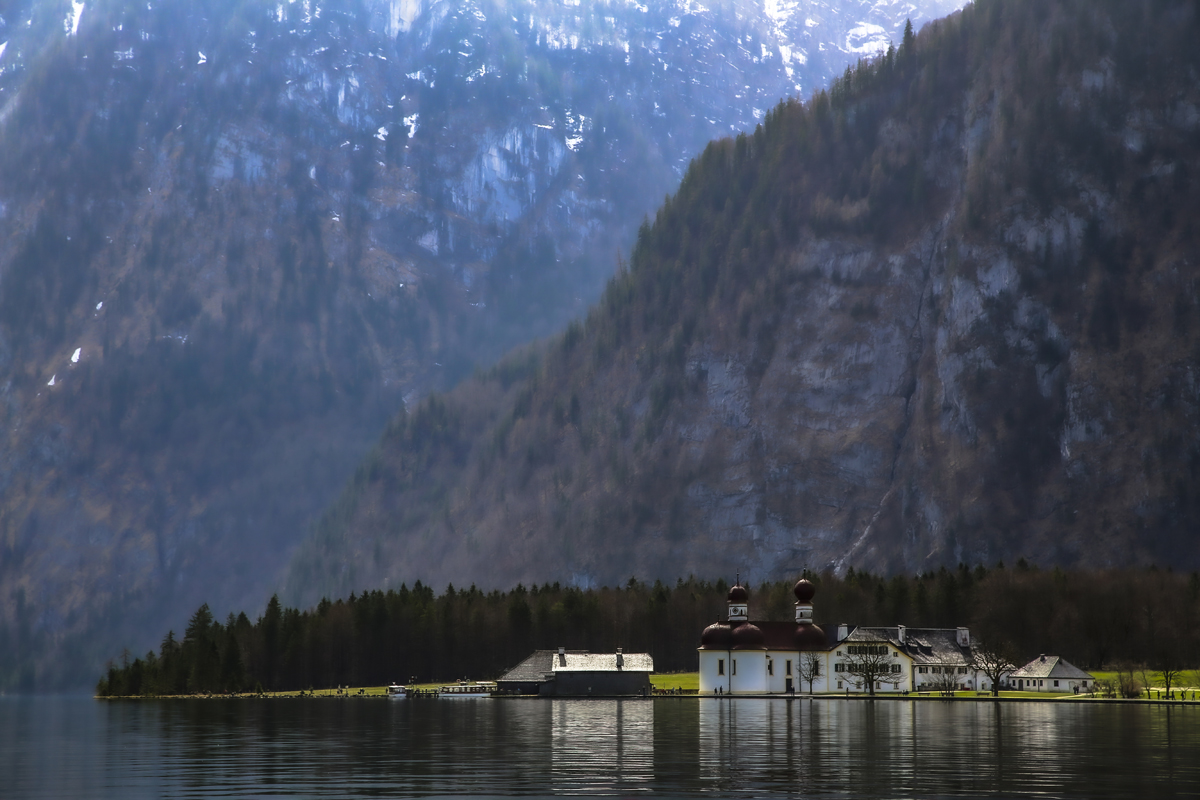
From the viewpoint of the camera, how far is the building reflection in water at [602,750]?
2223 inches

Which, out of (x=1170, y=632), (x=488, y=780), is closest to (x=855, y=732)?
(x=488, y=780)

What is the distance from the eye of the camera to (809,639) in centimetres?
18162

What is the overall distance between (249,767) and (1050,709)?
79495 mm

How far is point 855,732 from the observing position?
88562mm

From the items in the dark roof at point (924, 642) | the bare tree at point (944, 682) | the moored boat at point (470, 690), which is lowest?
the moored boat at point (470, 690)

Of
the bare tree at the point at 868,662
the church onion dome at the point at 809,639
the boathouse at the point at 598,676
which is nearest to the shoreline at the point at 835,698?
the boathouse at the point at 598,676

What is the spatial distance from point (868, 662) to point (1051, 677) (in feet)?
65.8

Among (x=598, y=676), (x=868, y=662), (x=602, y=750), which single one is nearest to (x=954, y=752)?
(x=602, y=750)

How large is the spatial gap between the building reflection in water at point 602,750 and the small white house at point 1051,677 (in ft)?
199

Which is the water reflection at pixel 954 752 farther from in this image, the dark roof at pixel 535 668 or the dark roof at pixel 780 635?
the dark roof at pixel 535 668

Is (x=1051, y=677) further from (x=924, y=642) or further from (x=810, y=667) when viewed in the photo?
(x=810, y=667)

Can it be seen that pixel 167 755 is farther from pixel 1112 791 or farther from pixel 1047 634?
pixel 1047 634

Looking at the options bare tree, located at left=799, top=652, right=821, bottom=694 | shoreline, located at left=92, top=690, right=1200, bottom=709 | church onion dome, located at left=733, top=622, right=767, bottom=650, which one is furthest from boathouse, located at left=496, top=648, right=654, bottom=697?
bare tree, located at left=799, top=652, right=821, bottom=694

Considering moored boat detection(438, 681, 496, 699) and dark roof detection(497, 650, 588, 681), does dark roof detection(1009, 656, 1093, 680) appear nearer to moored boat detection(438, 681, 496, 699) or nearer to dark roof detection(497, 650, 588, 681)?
dark roof detection(497, 650, 588, 681)
